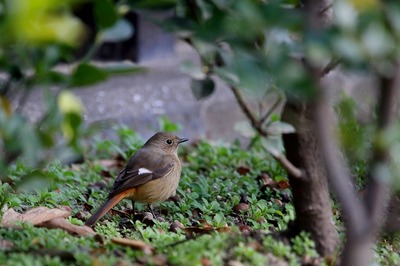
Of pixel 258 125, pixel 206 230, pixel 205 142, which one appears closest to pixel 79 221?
pixel 206 230

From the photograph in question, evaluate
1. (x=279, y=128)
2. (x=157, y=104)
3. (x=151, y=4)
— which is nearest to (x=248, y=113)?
(x=279, y=128)

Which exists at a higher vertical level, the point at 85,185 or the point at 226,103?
the point at 85,185

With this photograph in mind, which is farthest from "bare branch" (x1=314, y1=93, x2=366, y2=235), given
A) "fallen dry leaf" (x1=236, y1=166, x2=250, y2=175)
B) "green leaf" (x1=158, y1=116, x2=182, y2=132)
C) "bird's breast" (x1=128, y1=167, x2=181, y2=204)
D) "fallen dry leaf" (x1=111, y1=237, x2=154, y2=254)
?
"green leaf" (x1=158, y1=116, x2=182, y2=132)

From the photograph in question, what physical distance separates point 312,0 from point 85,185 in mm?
3419

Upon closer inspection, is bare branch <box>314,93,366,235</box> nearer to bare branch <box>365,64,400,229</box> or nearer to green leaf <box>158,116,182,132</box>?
bare branch <box>365,64,400,229</box>

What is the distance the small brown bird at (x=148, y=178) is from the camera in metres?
5.64

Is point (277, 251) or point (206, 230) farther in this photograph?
point (206, 230)

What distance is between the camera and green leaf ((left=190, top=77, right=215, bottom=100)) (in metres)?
3.44

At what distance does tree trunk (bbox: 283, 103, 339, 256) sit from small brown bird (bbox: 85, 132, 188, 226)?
5.65ft

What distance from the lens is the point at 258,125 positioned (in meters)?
3.32

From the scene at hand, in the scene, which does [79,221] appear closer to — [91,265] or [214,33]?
[91,265]

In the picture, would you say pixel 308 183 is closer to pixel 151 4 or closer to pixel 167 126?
pixel 151 4

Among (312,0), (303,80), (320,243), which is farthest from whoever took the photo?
(320,243)

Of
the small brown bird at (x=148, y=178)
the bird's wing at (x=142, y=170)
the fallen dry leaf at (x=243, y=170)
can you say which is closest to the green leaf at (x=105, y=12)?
the small brown bird at (x=148, y=178)
